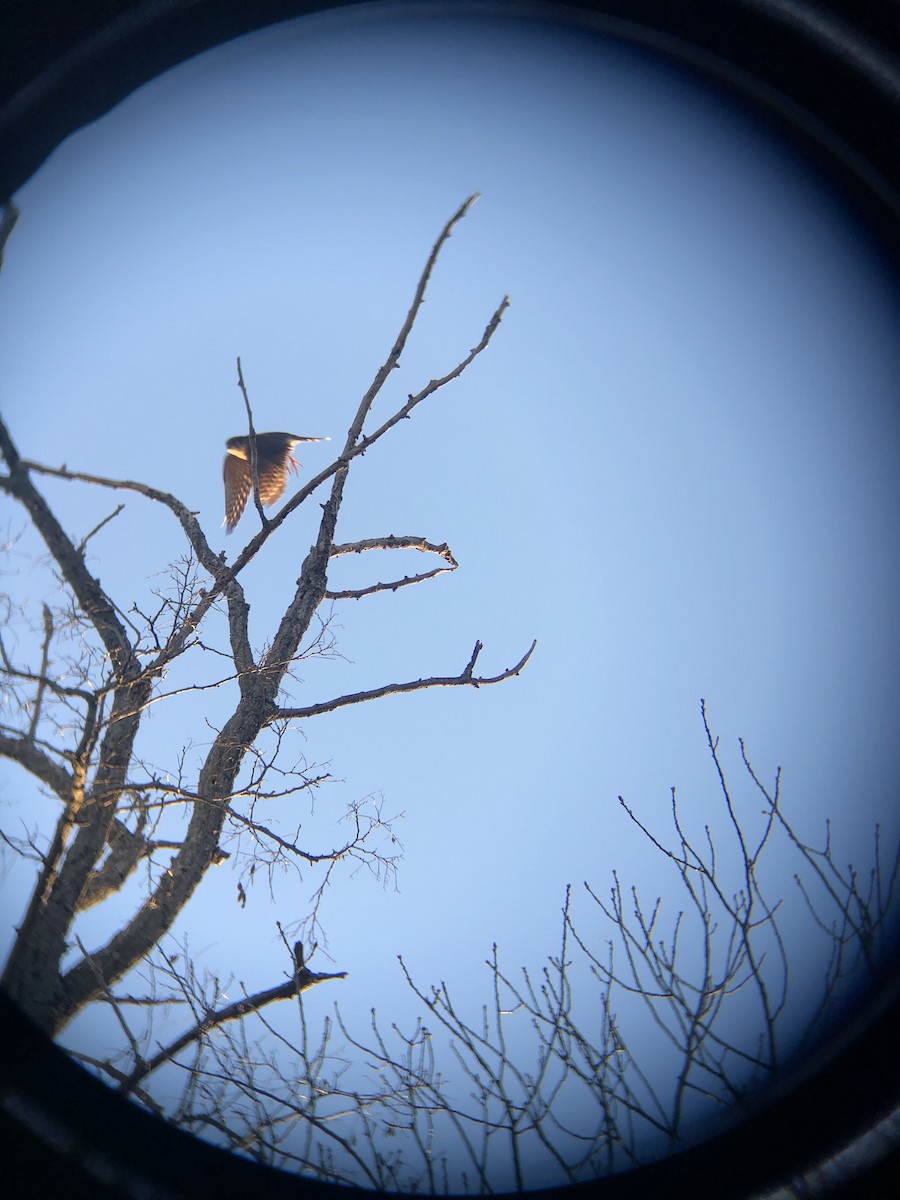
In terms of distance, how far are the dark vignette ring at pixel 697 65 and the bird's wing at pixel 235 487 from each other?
2071 mm

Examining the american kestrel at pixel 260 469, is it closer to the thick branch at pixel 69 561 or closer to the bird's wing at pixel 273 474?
the bird's wing at pixel 273 474

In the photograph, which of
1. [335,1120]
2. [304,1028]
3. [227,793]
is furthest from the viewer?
[227,793]

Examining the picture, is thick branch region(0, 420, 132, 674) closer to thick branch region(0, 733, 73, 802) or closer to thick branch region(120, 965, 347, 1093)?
thick branch region(0, 733, 73, 802)

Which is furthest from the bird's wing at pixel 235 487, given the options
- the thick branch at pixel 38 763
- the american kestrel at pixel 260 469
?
the thick branch at pixel 38 763

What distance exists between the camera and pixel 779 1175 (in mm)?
1427

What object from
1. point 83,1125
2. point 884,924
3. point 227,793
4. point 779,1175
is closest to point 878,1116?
point 779,1175

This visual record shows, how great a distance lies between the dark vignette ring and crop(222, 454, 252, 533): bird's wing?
2.07m

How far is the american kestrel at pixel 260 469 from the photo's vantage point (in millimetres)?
3421

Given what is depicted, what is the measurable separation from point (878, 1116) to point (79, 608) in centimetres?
294

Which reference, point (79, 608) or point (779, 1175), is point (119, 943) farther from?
point (779, 1175)

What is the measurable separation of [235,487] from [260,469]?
214 mm

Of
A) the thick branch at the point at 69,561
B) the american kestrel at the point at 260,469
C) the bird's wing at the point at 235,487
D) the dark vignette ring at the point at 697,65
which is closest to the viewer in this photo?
the dark vignette ring at the point at 697,65

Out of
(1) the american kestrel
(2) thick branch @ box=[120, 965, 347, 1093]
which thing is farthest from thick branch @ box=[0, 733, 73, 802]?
(1) the american kestrel

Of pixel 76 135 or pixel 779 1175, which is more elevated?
pixel 76 135
